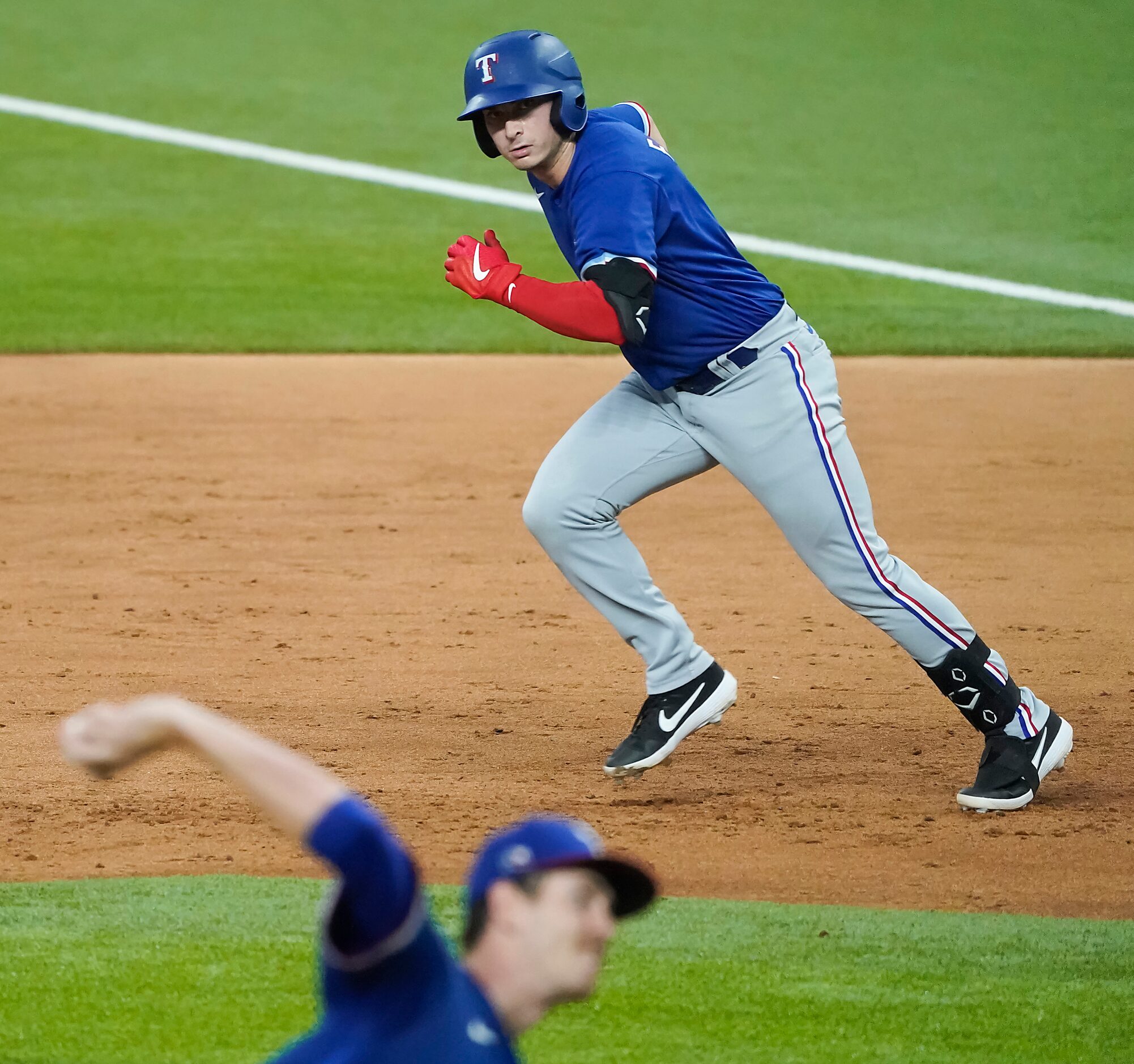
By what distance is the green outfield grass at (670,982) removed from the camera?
3.64 metres

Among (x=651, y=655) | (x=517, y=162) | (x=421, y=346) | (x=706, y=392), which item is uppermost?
(x=517, y=162)

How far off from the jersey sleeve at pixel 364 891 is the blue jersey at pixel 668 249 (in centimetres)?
292

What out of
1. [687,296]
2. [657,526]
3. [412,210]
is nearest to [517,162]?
[687,296]

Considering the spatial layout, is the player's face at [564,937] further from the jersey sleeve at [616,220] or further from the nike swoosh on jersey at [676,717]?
the nike swoosh on jersey at [676,717]

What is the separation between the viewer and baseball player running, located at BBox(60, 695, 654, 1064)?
1974 mm

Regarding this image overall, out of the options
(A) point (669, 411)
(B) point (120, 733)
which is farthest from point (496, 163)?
(B) point (120, 733)

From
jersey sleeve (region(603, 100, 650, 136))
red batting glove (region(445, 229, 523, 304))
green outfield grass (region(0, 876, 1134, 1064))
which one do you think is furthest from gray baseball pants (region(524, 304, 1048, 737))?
green outfield grass (region(0, 876, 1134, 1064))

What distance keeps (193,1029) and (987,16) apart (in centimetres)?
2137

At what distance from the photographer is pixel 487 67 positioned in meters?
4.78

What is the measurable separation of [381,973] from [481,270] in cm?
314

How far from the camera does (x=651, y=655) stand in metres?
5.24

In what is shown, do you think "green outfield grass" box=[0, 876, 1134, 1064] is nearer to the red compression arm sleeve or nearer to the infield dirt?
the infield dirt

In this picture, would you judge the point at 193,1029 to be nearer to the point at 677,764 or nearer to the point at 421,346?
the point at 677,764

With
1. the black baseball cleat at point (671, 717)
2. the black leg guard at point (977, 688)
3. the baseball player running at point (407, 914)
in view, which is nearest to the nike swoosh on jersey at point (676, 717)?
the black baseball cleat at point (671, 717)
